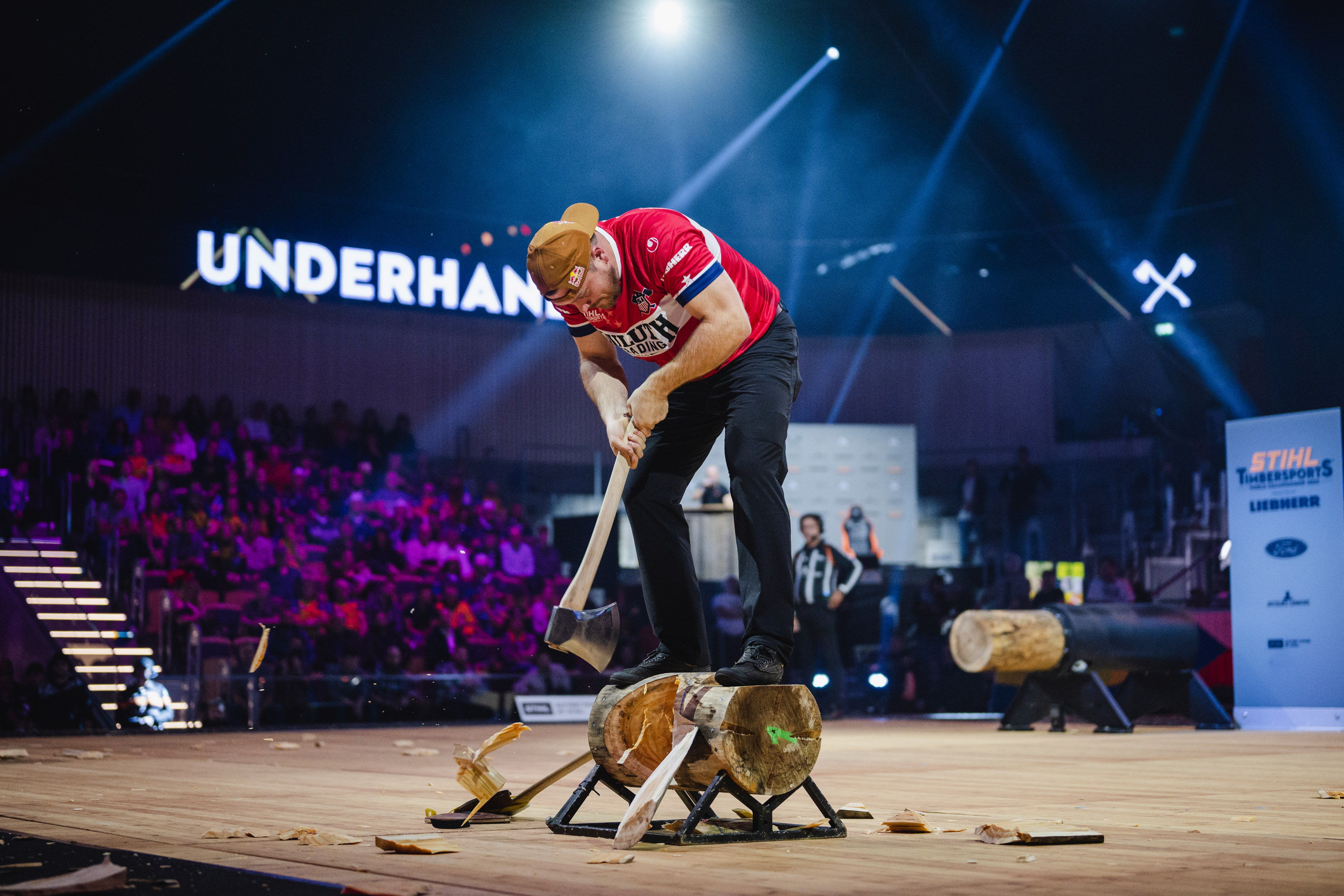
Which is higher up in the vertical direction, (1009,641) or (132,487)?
(132,487)

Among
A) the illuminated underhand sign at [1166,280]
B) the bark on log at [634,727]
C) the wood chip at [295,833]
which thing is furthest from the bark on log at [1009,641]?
the illuminated underhand sign at [1166,280]

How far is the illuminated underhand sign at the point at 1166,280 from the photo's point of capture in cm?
1814

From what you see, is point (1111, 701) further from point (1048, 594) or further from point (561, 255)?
point (561, 255)

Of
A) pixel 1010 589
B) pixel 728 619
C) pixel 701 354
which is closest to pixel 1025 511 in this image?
pixel 1010 589

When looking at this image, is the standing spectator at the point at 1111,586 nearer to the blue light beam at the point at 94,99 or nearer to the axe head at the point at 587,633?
the axe head at the point at 587,633

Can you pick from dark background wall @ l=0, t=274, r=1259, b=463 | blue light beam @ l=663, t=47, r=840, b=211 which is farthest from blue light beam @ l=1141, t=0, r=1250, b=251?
blue light beam @ l=663, t=47, r=840, b=211

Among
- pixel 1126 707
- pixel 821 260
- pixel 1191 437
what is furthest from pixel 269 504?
pixel 1191 437

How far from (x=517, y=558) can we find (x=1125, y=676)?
716 cm

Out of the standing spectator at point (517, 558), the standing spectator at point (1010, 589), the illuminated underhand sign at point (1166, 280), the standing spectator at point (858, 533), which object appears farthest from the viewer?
the illuminated underhand sign at point (1166, 280)

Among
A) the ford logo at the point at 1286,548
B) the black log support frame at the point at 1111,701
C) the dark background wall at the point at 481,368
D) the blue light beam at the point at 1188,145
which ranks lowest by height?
the black log support frame at the point at 1111,701

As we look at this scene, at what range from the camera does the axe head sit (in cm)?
352

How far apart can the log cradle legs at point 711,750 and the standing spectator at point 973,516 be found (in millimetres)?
13806

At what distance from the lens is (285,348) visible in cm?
1661

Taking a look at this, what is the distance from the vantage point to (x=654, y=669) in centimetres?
375
